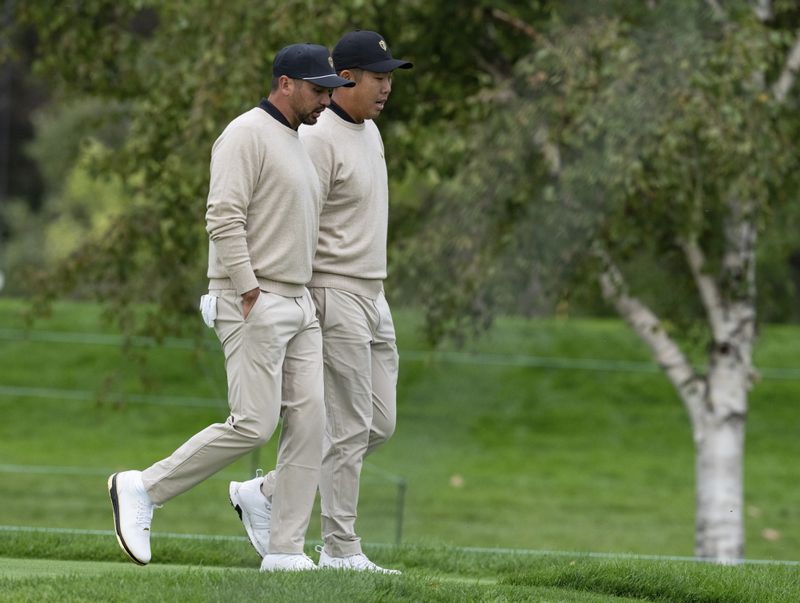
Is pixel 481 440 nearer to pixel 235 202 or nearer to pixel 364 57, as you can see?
pixel 364 57

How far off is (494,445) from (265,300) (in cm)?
1596

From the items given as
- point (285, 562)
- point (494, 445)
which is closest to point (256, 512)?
point (285, 562)

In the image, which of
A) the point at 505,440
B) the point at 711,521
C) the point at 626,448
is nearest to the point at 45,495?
the point at 505,440

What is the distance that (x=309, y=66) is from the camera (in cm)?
530

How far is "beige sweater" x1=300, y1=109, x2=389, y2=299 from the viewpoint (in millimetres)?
5535

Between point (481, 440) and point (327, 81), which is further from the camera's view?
point (481, 440)

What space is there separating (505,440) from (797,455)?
3.98 metres

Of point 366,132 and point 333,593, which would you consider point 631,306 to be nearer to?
point 366,132

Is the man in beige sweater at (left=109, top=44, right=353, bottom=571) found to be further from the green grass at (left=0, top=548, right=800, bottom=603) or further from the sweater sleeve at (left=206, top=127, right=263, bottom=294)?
the green grass at (left=0, top=548, right=800, bottom=603)

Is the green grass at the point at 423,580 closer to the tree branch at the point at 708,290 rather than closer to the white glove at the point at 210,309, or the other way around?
the white glove at the point at 210,309

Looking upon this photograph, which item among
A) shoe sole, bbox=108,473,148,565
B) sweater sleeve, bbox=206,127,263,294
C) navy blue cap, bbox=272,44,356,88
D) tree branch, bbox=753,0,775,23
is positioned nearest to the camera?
sweater sleeve, bbox=206,127,263,294

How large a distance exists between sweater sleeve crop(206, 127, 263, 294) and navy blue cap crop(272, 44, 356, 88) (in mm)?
270

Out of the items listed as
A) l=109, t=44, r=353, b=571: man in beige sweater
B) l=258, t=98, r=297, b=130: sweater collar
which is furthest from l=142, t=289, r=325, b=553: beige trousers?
l=258, t=98, r=297, b=130: sweater collar

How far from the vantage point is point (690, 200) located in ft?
30.7
